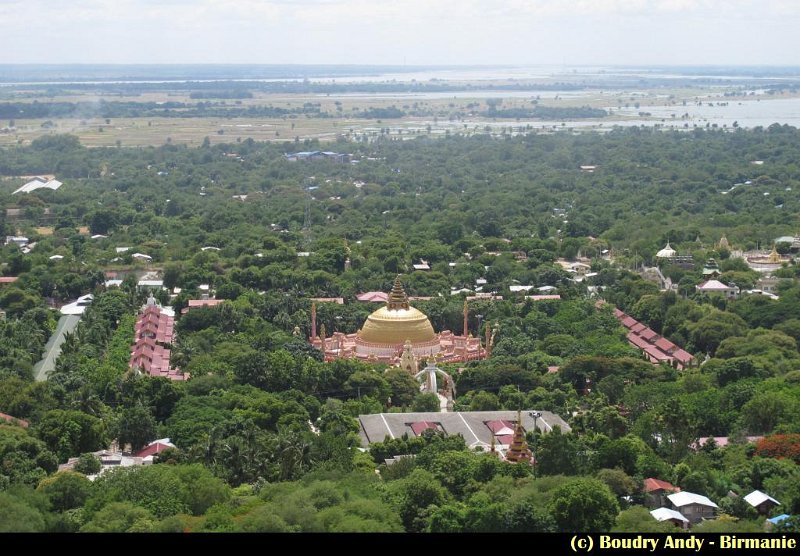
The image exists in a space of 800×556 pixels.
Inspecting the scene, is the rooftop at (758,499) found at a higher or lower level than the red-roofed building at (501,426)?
higher

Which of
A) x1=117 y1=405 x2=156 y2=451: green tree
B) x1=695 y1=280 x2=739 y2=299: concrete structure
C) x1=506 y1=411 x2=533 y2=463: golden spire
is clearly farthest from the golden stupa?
x1=695 y1=280 x2=739 y2=299: concrete structure

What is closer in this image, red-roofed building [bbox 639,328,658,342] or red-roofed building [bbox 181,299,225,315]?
red-roofed building [bbox 639,328,658,342]

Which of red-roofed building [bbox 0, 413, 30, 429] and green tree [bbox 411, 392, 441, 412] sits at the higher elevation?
red-roofed building [bbox 0, 413, 30, 429]

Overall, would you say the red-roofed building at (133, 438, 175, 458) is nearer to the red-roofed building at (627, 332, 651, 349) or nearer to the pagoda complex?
the pagoda complex

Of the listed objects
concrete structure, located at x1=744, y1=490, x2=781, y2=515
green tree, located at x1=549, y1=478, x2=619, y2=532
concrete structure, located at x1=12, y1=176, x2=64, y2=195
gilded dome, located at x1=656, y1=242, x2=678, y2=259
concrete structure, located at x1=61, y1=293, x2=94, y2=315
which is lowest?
concrete structure, located at x1=12, y1=176, x2=64, y2=195

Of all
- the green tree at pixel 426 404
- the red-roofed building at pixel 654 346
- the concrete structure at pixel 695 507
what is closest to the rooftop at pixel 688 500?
the concrete structure at pixel 695 507

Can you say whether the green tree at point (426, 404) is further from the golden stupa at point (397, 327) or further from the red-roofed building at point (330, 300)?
the red-roofed building at point (330, 300)

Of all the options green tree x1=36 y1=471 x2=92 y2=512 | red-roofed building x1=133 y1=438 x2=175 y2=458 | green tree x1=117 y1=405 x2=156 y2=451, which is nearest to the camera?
green tree x1=36 y1=471 x2=92 y2=512

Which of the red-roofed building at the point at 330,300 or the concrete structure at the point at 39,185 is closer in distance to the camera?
the red-roofed building at the point at 330,300
